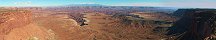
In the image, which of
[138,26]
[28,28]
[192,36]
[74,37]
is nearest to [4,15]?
[28,28]

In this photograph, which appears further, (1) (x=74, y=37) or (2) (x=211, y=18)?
(1) (x=74, y=37)

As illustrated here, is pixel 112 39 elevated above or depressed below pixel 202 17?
below

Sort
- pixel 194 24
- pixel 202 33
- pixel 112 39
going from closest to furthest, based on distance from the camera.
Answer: pixel 202 33 → pixel 194 24 → pixel 112 39

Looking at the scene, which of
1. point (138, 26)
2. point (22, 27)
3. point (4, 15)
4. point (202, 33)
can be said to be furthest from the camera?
point (138, 26)

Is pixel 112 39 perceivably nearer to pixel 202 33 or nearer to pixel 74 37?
pixel 74 37

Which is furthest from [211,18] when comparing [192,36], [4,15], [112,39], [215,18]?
[4,15]

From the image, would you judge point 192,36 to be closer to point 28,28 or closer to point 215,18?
point 215,18
